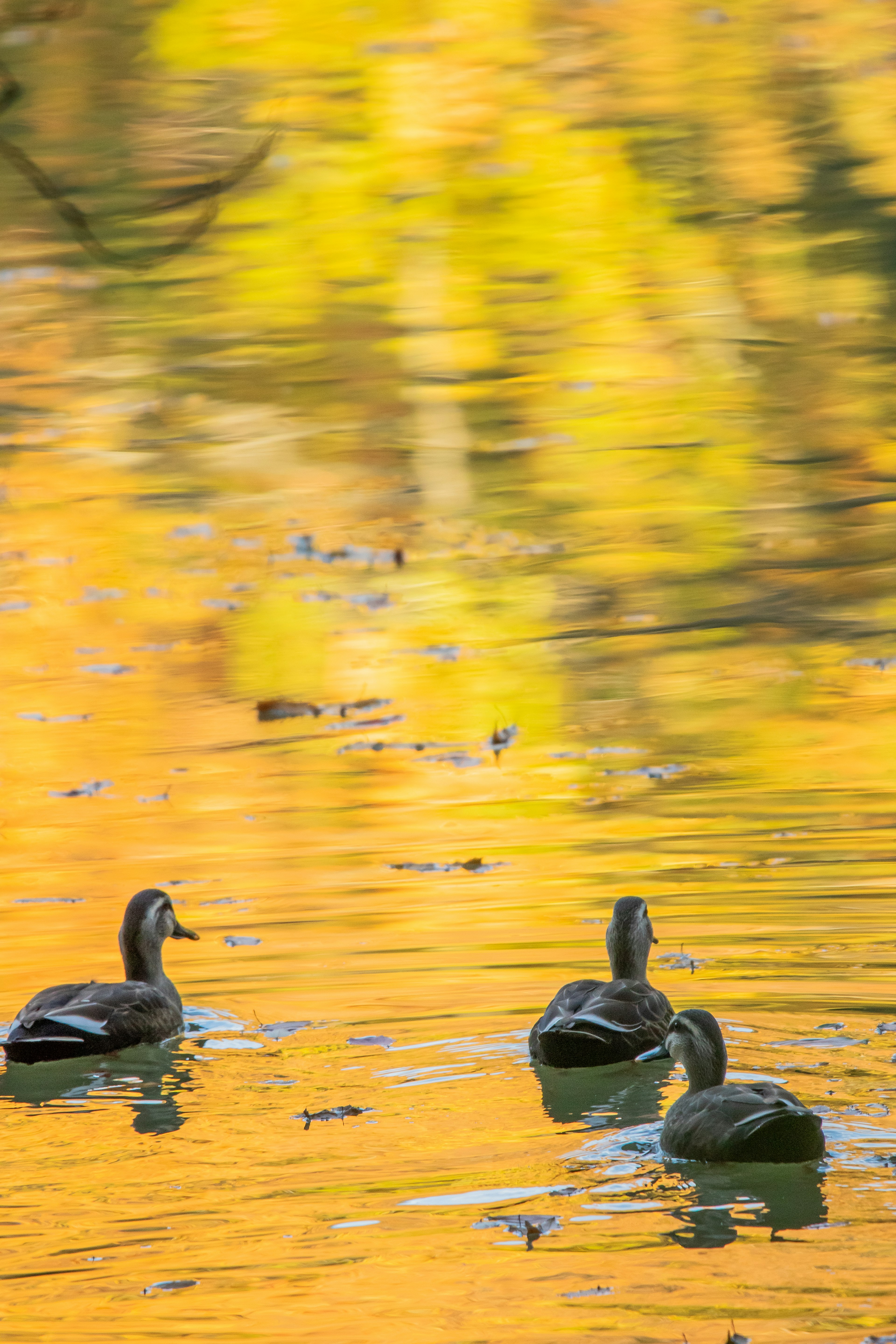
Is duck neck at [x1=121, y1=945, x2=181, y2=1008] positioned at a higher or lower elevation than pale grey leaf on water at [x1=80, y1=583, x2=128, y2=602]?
higher

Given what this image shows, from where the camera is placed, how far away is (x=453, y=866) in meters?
9.47

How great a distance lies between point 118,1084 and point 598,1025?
6.06ft

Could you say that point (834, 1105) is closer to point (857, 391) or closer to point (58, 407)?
point (857, 391)

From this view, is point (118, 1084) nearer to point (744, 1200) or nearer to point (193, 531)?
point (744, 1200)

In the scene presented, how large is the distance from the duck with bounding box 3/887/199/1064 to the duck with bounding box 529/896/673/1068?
5.11 ft

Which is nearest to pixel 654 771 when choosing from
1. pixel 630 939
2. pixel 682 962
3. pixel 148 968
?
pixel 682 962

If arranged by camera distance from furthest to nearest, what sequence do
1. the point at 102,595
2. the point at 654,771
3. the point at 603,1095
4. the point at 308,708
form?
the point at 102,595, the point at 308,708, the point at 654,771, the point at 603,1095

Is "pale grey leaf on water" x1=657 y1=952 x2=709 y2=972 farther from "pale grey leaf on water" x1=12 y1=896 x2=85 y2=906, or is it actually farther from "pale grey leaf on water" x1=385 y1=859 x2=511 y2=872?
"pale grey leaf on water" x1=12 y1=896 x2=85 y2=906

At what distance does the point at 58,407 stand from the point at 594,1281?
14.7m

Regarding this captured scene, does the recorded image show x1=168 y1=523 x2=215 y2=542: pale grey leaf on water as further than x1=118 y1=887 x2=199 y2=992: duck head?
Yes

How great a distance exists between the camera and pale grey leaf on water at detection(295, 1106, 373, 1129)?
6.55m

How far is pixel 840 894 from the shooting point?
8.65 m

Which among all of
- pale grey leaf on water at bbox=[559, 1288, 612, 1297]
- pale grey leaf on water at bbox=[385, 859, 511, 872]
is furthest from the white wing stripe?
pale grey leaf on water at bbox=[559, 1288, 612, 1297]

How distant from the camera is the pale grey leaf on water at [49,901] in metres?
9.47
